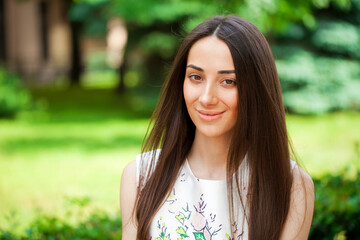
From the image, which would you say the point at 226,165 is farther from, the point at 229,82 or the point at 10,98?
the point at 10,98

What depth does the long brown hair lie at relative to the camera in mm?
1825

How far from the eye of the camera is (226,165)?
2010 mm

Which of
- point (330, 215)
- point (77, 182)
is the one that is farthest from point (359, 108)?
point (330, 215)

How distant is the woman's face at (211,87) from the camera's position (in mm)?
1831

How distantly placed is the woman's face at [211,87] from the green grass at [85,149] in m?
1.99

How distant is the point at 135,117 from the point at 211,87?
36.9 feet

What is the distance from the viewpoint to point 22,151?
887 cm

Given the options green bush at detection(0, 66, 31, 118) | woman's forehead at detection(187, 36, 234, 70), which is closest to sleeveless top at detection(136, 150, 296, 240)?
woman's forehead at detection(187, 36, 234, 70)

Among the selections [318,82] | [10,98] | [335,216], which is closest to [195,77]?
[335,216]

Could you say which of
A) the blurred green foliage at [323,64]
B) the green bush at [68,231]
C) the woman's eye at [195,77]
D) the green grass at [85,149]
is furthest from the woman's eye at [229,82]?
the blurred green foliage at [323,64]

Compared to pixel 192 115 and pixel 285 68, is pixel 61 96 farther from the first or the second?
pixel 192 115

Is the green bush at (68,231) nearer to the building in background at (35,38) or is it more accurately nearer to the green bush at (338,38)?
the green bush at (338,38)

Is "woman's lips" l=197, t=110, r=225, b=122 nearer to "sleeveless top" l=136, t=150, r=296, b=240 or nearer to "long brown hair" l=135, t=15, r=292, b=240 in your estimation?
"long brown hair" l=135, t=15, r=292, b=240

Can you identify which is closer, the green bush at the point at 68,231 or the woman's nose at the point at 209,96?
the woman's nose at the point at 209,96
